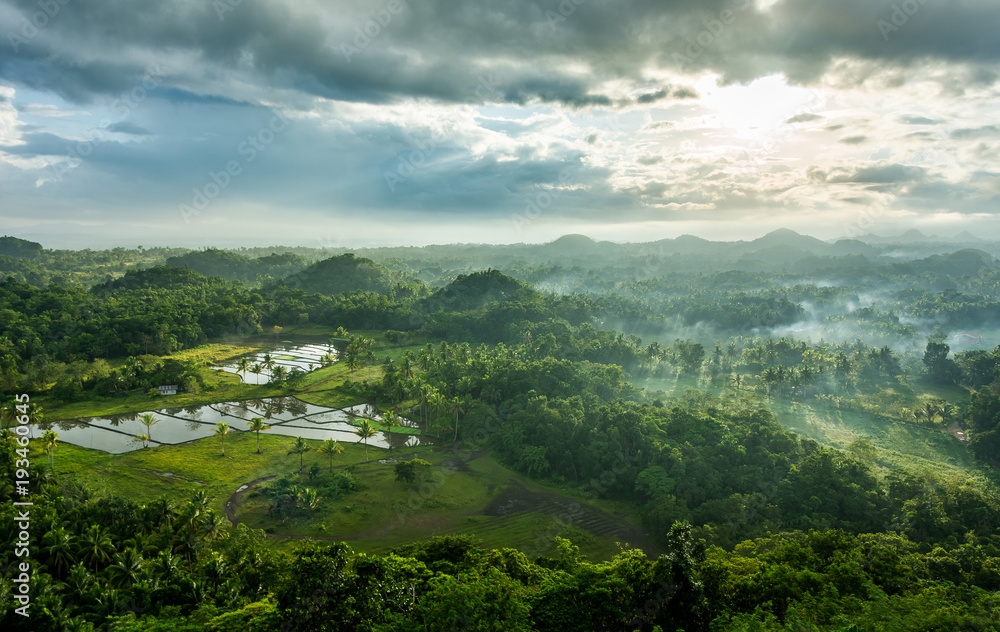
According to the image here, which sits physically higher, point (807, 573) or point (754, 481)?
point (807, 573)

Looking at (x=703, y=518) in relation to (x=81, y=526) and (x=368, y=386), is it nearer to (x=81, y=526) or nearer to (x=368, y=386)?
(x=81, y=526)

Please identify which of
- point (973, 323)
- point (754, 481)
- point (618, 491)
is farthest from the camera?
point (973, 323)

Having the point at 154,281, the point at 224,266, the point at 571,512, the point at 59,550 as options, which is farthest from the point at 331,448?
the point at 224,266

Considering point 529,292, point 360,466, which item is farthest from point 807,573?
point 529,292

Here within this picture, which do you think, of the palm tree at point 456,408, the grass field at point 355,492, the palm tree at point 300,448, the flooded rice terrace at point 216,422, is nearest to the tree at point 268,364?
the flooded rice terrace at point 216,422

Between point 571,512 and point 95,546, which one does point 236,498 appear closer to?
point 95,546

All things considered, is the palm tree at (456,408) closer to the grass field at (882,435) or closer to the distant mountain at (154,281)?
the grass field at (882,435)

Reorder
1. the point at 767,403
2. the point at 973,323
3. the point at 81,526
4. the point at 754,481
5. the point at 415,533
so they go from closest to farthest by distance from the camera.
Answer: the point at 81,526, the point at 415,533, the point at 754,481, the point at 767,403, the point at 973,323
